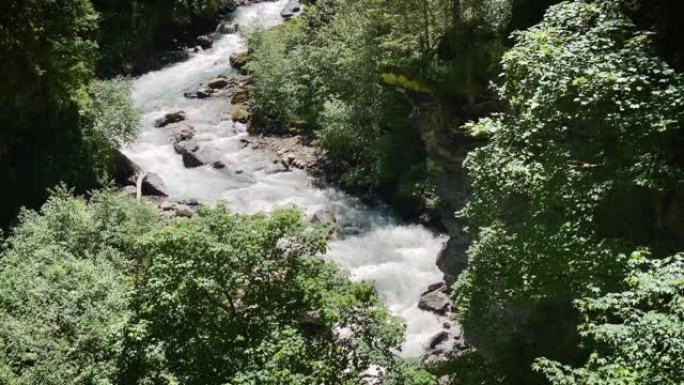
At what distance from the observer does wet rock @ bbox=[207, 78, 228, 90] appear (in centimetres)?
4041

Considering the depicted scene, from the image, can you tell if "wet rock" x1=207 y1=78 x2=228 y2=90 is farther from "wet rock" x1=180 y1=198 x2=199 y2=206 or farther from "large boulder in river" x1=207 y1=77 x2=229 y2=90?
"wet rock" x1=180 y1=198 x2=199 y2=206

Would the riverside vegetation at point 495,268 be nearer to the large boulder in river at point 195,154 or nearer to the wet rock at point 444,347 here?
the wet rock at point 444,347

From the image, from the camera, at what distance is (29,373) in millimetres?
13570

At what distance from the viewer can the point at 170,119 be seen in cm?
3650

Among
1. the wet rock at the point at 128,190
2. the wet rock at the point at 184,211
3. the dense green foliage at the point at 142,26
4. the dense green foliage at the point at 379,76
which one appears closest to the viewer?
the dense green foliage at the point at 379,76

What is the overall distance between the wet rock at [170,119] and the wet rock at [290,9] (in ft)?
46.6

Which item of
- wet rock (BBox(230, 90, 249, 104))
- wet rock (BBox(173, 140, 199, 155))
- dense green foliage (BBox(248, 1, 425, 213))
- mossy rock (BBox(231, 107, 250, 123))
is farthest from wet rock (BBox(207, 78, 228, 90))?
wet rock (BBox(173, 140, 199, 155))

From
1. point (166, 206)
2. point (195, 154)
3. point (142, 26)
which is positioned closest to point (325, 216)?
point (166, 206)

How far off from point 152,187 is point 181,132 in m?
6.34

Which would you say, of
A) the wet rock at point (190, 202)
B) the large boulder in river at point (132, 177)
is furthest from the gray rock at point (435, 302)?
the large boulder in river at point (132, 177)

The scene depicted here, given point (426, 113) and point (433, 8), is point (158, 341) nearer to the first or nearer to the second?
point (426, 113)

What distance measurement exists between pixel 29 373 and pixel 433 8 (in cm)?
1948

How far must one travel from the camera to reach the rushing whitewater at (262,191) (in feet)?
79.0

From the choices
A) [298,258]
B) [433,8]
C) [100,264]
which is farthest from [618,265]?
[433,8]
